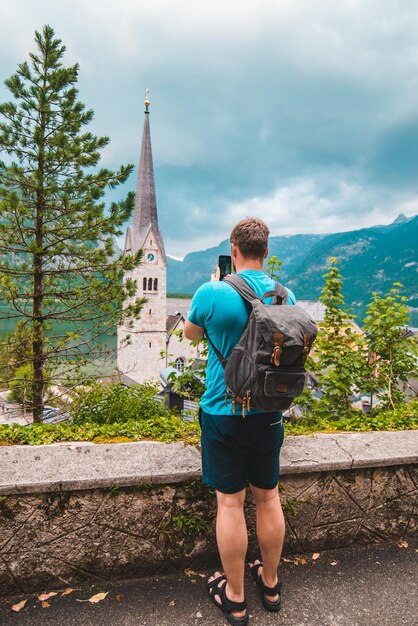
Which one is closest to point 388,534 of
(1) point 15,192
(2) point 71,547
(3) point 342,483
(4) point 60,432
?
(3) point 342,483

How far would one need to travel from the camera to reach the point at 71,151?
7008 millimetres

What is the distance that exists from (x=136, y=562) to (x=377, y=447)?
1.58 meters

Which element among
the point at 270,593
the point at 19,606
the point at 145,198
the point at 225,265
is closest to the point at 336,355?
the point at 225,265

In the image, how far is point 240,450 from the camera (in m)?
1.67

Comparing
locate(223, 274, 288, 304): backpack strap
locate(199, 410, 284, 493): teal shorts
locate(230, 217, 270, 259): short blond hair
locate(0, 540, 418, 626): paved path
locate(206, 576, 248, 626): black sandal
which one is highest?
locate(230, 217, 270, 259): short blond hair

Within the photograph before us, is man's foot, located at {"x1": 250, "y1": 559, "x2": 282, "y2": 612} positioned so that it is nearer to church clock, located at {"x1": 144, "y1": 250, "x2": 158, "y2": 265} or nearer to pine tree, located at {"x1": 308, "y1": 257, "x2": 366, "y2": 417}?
pine tree, located at {"x1": 308, "y1": 257, "x2": 366, "y2": 417}

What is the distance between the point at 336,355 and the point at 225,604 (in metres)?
2.35

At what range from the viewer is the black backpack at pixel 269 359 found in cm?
148

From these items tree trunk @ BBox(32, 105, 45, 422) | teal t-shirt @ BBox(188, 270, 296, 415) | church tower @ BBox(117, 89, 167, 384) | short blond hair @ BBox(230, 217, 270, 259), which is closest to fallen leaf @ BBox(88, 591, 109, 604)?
teal t-shirt @ BBox(188, 270, 296, 415)

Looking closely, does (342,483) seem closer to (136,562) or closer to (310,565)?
(310,565)

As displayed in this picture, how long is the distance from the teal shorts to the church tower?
135 ft

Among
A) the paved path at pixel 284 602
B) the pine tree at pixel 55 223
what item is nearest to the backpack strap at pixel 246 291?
the paved path at pixel 284 602

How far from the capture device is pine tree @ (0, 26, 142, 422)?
6.83 m

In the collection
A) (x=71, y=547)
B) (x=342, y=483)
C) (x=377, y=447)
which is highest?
(x=377, y=447)
